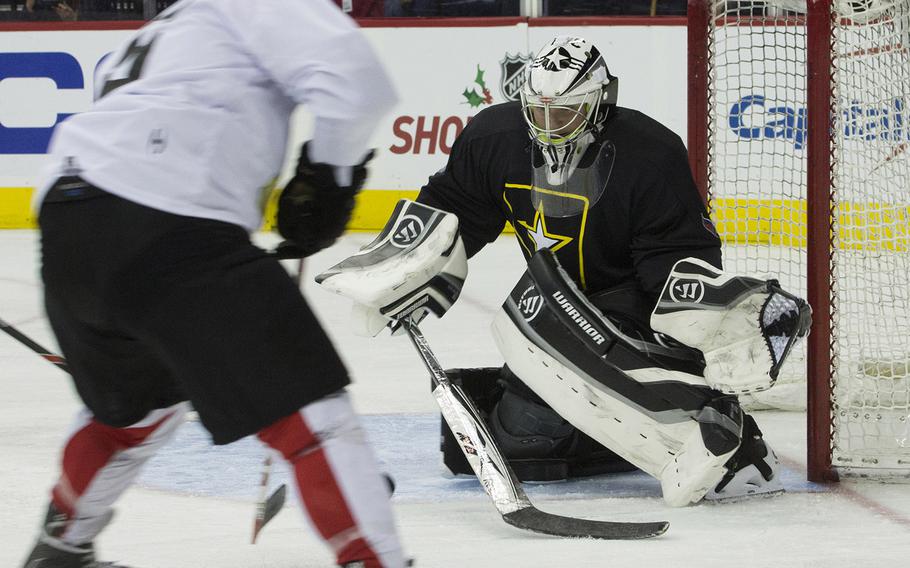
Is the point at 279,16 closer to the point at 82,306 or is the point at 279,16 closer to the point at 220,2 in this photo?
the point at 220,2

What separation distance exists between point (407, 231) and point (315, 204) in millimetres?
940

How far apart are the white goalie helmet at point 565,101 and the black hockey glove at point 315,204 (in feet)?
2.89

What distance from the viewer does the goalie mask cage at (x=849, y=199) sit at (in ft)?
8.74

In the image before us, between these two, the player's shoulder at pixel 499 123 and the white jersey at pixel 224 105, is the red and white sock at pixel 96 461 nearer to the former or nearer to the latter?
the white jersey at pixel 224 105

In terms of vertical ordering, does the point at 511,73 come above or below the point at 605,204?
above

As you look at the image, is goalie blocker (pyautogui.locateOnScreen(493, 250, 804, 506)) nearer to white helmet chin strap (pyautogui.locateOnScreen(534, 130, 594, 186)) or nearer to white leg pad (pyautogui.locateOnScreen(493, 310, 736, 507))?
white leg pad (pyautogui.locateOnScreen(493, 310, 736, 507))

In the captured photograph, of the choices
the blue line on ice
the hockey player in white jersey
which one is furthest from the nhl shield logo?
the hockey player in white jersey

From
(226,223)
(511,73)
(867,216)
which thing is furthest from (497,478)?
(511,73)

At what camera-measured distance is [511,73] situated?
21.6 feet

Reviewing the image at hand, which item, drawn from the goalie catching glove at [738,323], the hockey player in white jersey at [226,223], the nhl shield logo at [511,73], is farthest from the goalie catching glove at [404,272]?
the nhl shield logo at [511,73]

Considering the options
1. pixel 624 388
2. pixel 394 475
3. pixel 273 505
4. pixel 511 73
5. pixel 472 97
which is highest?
pixel 511 73

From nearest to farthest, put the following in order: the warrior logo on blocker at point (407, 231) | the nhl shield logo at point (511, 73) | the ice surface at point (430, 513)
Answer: the ice surface at point (430, 513), the warrior logo on blocker at point (407, 231), the nhl shield logo at point (511, 73)

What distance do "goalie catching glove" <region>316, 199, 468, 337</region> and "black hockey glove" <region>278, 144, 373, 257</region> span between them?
2.55ft

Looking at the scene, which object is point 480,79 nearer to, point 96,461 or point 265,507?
point 265,507
